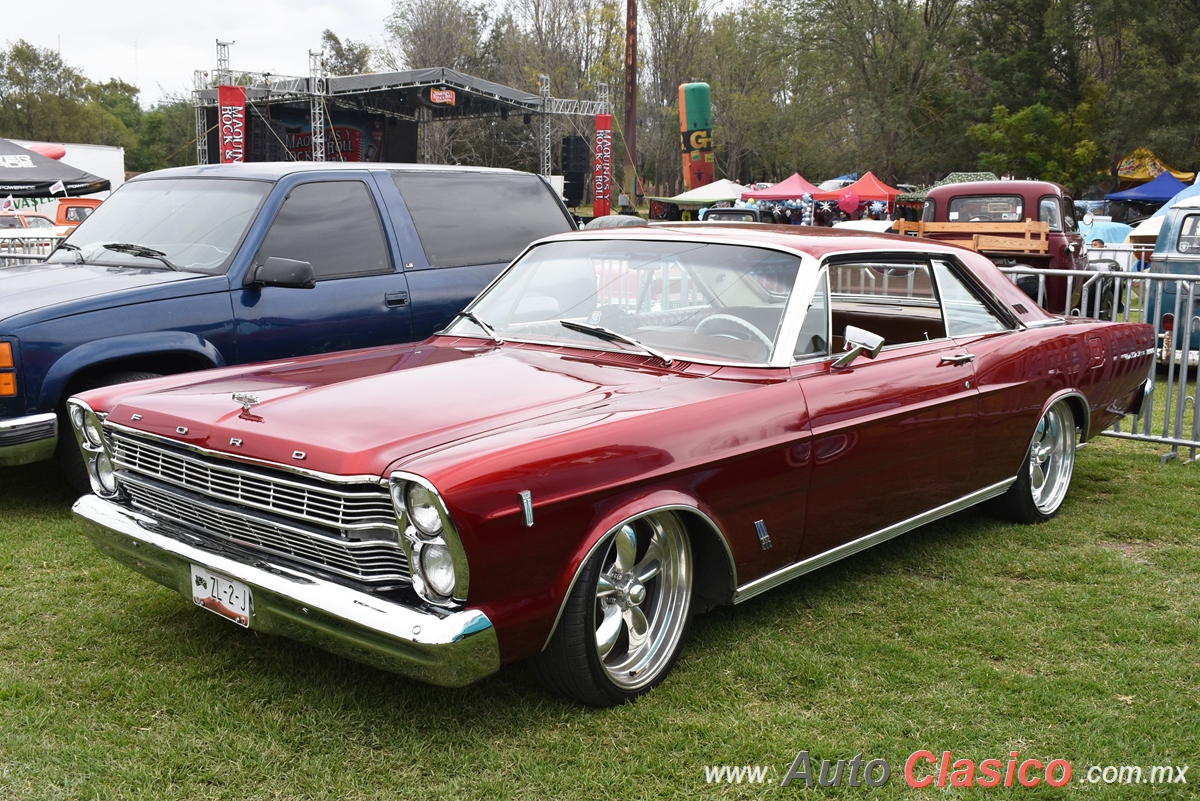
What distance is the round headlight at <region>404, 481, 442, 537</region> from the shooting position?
9.37 ft

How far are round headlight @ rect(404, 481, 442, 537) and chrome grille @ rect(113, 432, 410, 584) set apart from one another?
0.25ft

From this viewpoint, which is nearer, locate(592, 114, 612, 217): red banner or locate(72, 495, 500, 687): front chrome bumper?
locate(72, 495, 500, 687): front chrome bumper

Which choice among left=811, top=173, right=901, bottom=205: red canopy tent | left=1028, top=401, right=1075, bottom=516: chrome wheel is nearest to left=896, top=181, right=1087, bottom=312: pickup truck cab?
left=1028, top=401, right=1075, bottom=516: chrome wheel

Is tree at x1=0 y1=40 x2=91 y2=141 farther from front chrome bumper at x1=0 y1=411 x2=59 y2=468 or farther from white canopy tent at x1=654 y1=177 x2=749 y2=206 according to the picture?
front chrome bumper at x1=0 y1=411 x2=59 y2=468

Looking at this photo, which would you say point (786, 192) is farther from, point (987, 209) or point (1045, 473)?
point (1045, 473)

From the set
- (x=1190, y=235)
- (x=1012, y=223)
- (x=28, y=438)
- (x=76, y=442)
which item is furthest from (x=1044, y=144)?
(x=28, y=438)

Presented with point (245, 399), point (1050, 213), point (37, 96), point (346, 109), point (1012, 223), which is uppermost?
point (37, 96)

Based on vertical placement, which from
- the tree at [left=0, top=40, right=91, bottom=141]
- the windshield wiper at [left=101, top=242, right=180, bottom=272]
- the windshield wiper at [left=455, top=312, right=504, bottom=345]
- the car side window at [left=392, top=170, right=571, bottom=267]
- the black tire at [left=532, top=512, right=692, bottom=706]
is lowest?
the black tire at [left=532, top=512, right=692, bottom=706]

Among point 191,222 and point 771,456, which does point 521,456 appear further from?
point 191,222

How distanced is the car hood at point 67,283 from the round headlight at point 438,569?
3180mm

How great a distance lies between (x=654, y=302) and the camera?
4297 mm

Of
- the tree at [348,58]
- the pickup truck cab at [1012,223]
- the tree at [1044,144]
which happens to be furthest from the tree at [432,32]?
the pickup truck cab at [1012,223]

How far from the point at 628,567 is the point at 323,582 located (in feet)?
3.21

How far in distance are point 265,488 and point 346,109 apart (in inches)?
1463
